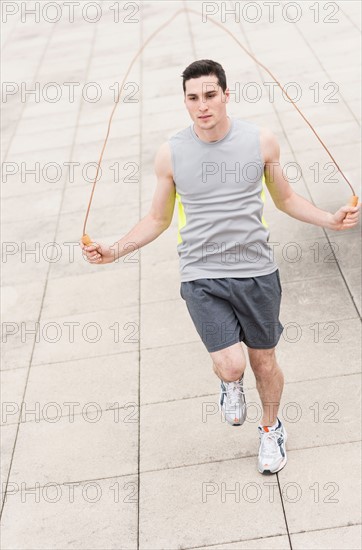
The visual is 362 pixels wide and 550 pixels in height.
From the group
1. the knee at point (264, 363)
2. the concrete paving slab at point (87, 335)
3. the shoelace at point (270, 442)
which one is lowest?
the concrete paving slab at point (87, 335)

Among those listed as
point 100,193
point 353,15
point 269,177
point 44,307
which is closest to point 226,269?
point 269,177

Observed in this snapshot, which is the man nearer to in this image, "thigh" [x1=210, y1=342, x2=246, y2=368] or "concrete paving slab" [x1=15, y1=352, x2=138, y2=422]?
"thigh" [x1=210, y1=342, x2=246, y2=368]

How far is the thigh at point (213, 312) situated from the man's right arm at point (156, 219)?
39 cm

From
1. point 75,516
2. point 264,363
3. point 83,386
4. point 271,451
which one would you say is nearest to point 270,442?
point 271,451

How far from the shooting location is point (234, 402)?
15.5ft

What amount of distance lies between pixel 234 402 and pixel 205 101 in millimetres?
1657

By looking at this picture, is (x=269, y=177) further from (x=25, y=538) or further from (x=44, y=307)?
(x=44, y=307)

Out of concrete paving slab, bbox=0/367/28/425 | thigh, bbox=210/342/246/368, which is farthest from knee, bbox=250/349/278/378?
concrete paving slab, bbox=0/367/28/425

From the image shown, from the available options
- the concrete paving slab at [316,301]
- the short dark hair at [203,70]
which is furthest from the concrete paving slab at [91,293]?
the short dark hair at [203,70]

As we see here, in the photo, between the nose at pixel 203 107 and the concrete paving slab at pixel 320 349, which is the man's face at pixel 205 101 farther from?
the concrete paving slab at pixel 320 349

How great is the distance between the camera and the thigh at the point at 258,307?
4461mm

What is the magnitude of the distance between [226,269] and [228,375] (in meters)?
0.58

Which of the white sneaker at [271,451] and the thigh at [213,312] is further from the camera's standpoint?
the white sneaker at [271,451]

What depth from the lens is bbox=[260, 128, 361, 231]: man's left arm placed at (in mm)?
4379
